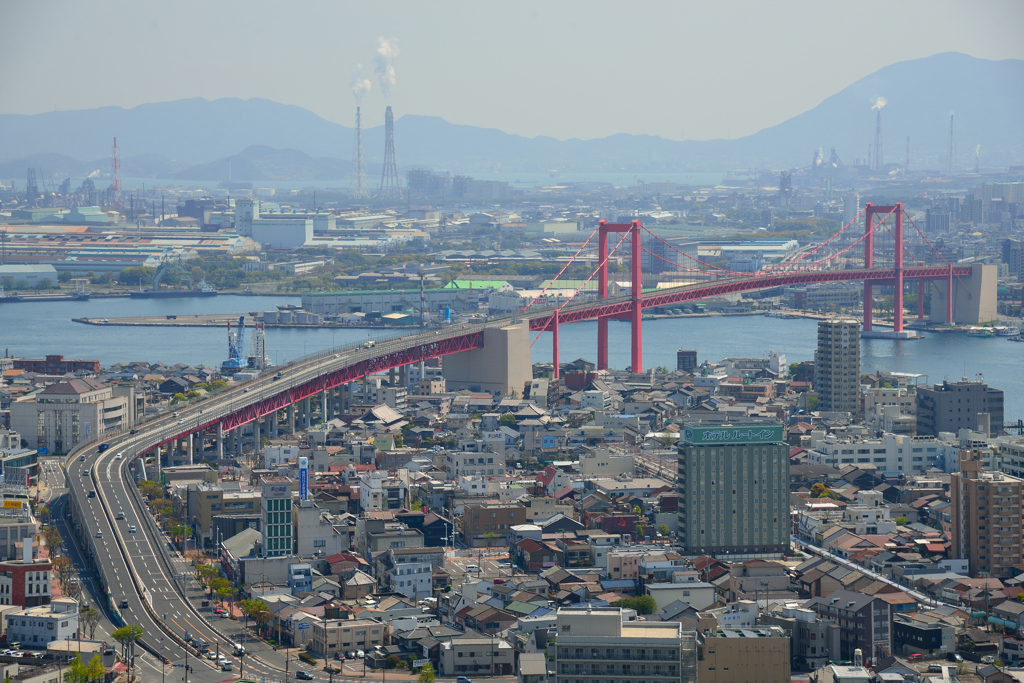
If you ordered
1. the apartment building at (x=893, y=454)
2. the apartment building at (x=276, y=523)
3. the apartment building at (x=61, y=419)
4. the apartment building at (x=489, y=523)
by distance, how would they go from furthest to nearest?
the apartment building at (x=61, y=419)
the apartment building at (x=893, y=454)
the apartment building at (x=489, y=523)
the apartment building at (x=276, y=523)

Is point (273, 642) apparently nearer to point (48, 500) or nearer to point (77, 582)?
point (77, 582)

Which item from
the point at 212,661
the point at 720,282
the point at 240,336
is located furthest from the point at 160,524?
the point at 720,282

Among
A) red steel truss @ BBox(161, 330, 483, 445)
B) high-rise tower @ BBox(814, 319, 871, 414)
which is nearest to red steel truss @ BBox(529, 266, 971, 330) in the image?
red steel truss @ BBox(161, 330, 483, 445)

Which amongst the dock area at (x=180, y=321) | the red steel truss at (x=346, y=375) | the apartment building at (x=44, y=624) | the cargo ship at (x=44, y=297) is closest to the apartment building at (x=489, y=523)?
the apartment building at (x=44, y=624)

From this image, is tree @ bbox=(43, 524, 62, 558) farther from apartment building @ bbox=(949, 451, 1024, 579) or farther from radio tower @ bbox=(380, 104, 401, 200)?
radio tower @ bbox=(380, 104, 401, 200)

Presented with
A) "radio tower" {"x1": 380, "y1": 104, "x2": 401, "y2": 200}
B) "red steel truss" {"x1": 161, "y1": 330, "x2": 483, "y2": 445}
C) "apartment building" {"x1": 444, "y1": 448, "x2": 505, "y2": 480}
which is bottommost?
"apartment building" {"x1": 444, "y1": 448, "x2": 505, "y2": 480}

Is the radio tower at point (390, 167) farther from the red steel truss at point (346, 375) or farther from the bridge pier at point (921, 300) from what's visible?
the red steel truss at point (346, 375)

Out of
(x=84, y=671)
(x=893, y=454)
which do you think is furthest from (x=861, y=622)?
(x=893, y=454)
